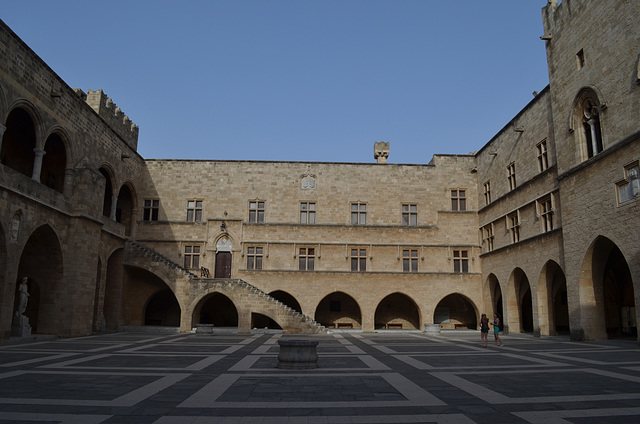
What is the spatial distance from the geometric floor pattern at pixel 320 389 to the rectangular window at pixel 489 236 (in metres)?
14.6

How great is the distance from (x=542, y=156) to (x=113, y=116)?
941 inches

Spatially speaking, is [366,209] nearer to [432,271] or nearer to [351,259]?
[351,259]

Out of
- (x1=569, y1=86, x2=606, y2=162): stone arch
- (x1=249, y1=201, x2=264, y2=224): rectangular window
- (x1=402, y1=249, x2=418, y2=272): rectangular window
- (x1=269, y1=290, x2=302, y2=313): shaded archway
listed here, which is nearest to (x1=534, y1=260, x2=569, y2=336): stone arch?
(x1=569, y1=86, x2=606, y2=162): stone arch

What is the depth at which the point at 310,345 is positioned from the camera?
1111 cm

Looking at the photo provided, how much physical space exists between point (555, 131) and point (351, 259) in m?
13.8

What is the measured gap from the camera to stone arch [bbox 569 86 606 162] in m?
18.2

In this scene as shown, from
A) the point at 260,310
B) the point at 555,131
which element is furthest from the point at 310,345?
the point at 555,131

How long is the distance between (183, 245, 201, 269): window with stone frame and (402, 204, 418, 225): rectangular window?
13318mm

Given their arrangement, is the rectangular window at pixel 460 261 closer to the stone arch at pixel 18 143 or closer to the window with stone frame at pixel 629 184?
the window with stone frame at pixel 629 184

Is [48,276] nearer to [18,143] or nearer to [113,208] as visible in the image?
[113,208]

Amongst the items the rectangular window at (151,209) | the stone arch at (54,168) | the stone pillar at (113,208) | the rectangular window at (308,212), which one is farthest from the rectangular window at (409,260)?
the stone arch at (54,168)

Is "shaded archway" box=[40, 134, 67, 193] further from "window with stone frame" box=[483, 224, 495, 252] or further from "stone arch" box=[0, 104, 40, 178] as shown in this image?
"window with stone frame" box=[483, 224, 495, 252]

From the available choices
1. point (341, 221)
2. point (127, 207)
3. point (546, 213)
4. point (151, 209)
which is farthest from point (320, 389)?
point (127, 207)

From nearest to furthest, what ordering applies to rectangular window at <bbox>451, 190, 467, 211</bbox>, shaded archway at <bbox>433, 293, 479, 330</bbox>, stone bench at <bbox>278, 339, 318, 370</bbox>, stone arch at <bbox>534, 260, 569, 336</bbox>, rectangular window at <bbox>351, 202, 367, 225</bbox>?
1. stone bench at <bbox>278, 339, 318, 370</bbox>
2. stone arch at <bbox>534, 260, 569, 336</bbox>
3. rectangular window at <bbox>351, 202, 367, 225</bbox>
4. rectangular window at <bbox>451, 190, 467, 211</bbox>
5. shaded archway at <bbox>433, 293, 479, 330</bbox>
